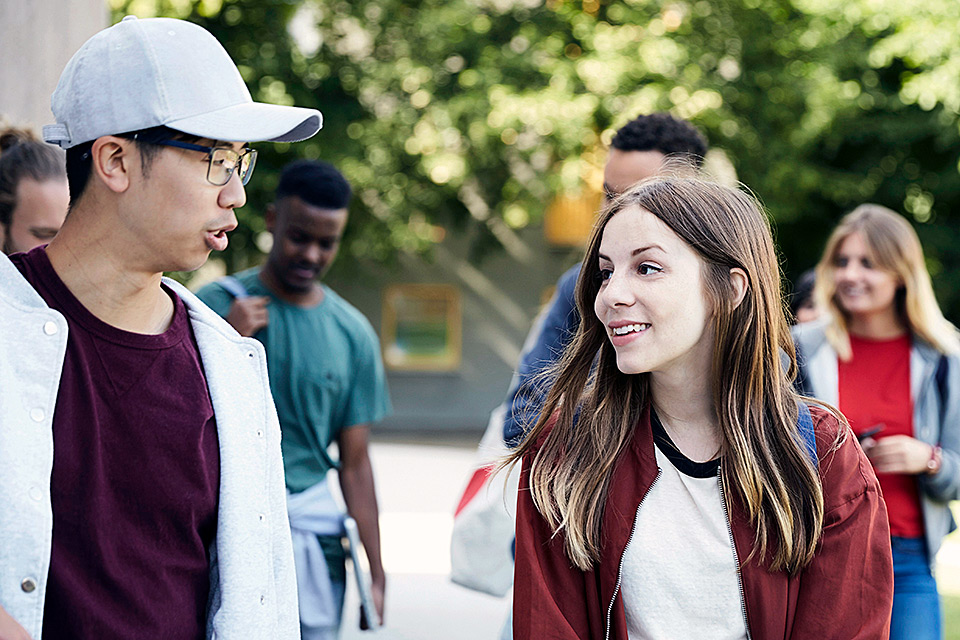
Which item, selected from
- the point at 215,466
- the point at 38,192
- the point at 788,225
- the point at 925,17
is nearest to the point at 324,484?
the point at 38,192

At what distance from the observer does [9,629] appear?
1.70m

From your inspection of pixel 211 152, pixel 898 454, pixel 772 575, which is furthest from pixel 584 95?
pixel 211 152

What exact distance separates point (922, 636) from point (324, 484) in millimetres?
2127

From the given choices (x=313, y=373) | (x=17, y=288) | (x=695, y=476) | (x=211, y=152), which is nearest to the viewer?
(x=17, y=288)

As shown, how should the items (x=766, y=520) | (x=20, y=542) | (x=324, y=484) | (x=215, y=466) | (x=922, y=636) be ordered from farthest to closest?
(x=324, y=484)
(x=922, y=636)
(x=766, y=520)
(x=215, y=466)
(x=20, y=542)

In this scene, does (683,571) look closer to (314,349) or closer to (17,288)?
(17,288)

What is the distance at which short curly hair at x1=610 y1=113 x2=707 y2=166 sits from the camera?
11.3ft

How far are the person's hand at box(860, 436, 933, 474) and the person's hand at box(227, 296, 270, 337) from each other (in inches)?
86.2

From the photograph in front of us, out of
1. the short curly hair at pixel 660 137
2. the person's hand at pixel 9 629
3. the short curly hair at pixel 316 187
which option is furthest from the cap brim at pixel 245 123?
the short curly hair at pixel 316 187

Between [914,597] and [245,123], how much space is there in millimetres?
2735

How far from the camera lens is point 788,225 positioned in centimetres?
2050

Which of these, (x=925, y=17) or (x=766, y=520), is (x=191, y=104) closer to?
(x=766, y=520)

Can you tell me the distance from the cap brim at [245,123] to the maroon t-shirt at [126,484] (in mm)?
399

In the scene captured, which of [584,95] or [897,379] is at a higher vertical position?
[584,95]
